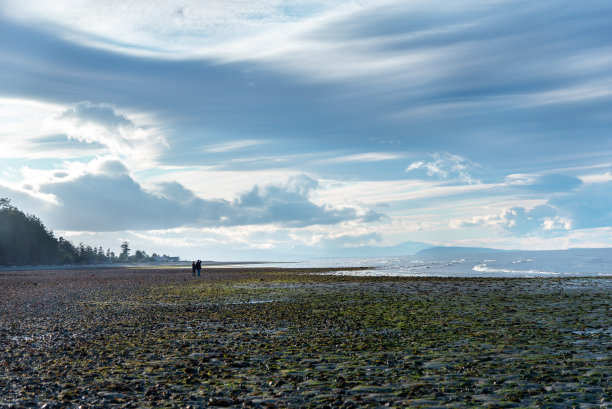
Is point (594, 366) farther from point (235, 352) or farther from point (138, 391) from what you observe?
point (138, 391)

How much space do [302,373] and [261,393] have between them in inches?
93.5

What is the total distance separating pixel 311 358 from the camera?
58.2ft

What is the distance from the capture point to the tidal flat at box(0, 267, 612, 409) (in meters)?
13.0

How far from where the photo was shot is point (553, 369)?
15508 millimetres

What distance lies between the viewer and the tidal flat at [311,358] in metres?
13.0

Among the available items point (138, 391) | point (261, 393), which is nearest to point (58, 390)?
point (138, 391)

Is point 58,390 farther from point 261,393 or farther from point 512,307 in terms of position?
point 512,307

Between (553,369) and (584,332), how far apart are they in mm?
8131

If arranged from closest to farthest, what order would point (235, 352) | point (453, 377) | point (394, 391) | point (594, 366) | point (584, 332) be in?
point (394, 391) → point (453, 377) → point (594, 366) → point (235, 352) → point (584, 332)

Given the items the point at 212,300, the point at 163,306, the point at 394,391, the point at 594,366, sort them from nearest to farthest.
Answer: the point at 394,391, the point at 594,366, the point at 163,306, the point at 212,300

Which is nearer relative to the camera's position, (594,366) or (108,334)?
(594,366)

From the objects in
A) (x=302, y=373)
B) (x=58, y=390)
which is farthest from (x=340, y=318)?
(x=58, y=390)

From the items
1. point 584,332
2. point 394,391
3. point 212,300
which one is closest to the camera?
point 394,391

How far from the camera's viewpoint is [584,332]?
22203 mm
